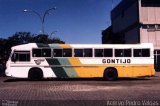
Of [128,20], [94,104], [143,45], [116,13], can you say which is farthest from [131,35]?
[94,104]

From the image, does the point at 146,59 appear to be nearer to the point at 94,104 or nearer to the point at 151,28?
the point at 94,104

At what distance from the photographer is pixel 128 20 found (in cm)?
6109

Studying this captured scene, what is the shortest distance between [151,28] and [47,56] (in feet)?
99.8

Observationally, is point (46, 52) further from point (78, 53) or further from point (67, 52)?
point (78, 53)

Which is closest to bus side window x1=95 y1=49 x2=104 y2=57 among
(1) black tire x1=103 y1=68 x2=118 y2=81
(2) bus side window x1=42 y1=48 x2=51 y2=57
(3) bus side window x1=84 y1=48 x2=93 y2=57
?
(3) bus side window x1=84 y1=48 x2=93 y2=57

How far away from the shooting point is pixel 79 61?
27.1 meters

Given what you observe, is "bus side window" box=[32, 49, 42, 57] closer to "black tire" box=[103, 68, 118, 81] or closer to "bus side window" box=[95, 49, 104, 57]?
"bus side window" box=[95, 49, 104, 57]

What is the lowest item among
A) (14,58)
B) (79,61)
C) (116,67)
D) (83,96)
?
(83,96)

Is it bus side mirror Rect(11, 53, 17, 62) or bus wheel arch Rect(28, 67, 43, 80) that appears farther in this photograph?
bus wheel arch Rect(28, 67, 43, 80)

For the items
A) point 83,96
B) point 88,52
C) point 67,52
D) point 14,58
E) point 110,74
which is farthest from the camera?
point 110,74

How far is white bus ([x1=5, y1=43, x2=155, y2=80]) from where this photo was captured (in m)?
26.9

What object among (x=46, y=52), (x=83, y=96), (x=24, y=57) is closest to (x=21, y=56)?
(x=24, y=57)

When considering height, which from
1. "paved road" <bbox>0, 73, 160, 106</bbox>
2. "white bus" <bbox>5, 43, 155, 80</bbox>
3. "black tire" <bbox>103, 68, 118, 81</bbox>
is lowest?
"paved road" <bbox>0, 73, 160, 106</bbox>

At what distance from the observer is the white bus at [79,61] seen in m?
26.9
